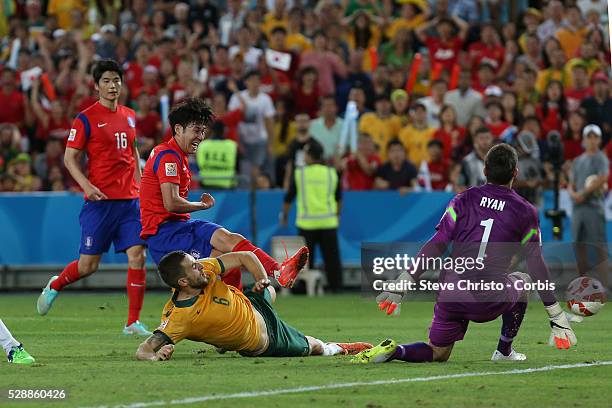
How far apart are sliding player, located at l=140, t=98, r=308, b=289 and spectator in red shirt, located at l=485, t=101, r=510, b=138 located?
388 inches

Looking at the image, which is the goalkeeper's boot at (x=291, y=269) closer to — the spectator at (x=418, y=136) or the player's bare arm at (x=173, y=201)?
the player's bare arm at (x=173, y=201)

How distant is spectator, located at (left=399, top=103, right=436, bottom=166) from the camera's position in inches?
845

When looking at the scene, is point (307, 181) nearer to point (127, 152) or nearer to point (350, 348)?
point (127, 152)

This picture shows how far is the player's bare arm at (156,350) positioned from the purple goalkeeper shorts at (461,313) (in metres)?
2.03

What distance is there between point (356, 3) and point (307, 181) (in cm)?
599

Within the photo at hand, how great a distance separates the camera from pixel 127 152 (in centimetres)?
1329

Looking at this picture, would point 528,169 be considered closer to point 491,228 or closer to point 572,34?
point 572,34

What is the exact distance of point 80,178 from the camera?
12.8 metres

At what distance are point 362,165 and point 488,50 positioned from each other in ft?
12.7

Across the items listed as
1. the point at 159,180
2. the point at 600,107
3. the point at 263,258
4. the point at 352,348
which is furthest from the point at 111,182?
the point at 600,107

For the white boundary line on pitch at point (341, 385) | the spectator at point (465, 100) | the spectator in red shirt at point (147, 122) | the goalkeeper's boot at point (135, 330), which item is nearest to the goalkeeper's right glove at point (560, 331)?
the white boundary line on pitch at point (341, 385)

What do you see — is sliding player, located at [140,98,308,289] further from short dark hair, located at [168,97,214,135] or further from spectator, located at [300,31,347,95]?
spectator, located at [300,31,347,95]

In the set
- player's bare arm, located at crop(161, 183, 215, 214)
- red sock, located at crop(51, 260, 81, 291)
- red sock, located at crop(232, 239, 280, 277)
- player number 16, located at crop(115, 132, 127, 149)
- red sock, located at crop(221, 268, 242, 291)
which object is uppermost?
player number 16, located at crop(115, 132, 127, 149)

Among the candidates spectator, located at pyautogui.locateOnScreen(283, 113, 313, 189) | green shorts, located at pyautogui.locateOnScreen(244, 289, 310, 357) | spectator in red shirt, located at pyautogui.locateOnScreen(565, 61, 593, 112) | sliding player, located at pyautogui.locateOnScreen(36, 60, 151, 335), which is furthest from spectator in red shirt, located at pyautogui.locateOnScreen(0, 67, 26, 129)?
green shorts, located at pyautogui.locateOnScreen(244, 289, 310, 357)
